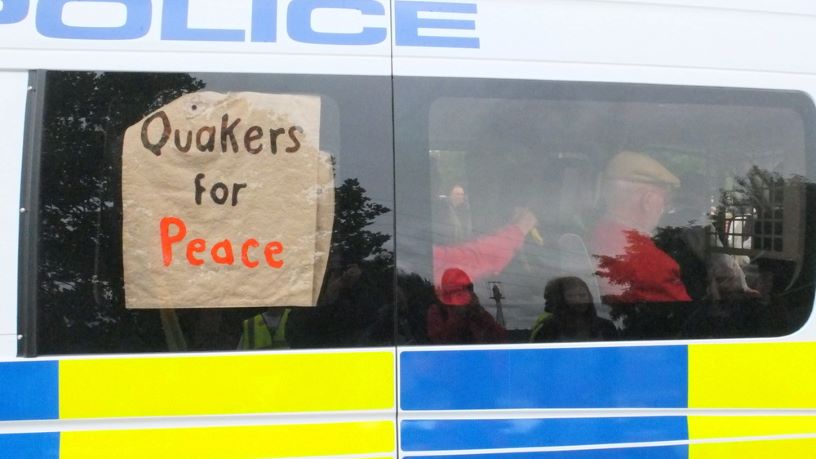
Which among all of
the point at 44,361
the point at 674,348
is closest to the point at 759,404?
the point at 674,348

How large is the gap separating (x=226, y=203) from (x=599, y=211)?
3.70 feet

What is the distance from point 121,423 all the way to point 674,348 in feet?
5.30

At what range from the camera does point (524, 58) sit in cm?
212

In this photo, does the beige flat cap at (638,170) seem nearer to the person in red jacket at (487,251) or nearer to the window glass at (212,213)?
the person in red jacket at (487,251)

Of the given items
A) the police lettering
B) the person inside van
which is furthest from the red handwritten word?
the person inside van

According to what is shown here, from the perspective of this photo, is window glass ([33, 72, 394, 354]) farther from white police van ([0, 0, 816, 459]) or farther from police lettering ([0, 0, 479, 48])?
police lettering ([0, 0, 479, 48])

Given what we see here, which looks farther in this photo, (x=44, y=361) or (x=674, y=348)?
(x=674, y=348)

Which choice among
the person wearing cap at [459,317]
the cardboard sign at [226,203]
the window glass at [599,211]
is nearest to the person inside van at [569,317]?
the window glass at [599,211]

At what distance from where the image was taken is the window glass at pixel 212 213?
Result: 1.98 m

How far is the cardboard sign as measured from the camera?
2.00 metres

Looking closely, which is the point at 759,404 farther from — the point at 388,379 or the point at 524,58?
the point at 524,58

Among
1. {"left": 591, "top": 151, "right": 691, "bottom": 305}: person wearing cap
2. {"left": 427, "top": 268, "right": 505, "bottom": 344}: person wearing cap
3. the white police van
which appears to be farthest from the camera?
{"left": 591, "top": 151, "right": 691, "bottom": 305}: person wearing cap

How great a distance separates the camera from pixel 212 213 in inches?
79.2

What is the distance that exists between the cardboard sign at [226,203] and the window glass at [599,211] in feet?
0.90
